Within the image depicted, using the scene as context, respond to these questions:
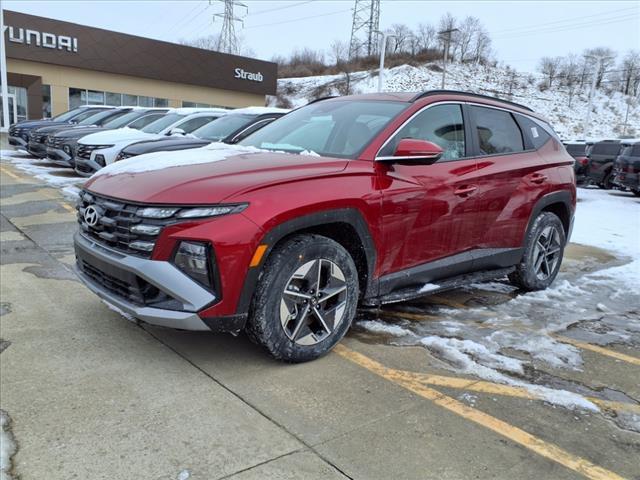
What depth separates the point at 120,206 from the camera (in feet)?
10.8

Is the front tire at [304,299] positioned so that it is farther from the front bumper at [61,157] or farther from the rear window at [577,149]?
the rear window at [577,149]

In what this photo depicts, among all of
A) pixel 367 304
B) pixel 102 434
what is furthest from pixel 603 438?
pixel 102 434

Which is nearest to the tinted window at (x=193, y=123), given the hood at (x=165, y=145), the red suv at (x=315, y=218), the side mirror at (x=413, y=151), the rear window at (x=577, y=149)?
the hood at (x=165, y=145)

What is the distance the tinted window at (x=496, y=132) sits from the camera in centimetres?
474

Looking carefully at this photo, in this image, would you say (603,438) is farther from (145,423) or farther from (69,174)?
(69,174)

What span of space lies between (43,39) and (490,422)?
31.5 meters

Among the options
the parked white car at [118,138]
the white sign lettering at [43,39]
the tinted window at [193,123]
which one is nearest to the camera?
the parked white car at [118,138]

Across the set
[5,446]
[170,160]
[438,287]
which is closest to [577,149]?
[438,287]

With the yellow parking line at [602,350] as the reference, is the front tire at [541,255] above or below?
above

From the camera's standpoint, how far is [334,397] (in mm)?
3160

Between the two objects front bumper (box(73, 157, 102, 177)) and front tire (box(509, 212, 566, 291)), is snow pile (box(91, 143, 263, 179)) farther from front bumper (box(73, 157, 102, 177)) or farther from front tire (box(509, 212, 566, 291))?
front bumper (box(73, 157, 102, 177))

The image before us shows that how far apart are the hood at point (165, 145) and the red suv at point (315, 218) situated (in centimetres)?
336

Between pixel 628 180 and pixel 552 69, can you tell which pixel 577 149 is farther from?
pixel 552 69

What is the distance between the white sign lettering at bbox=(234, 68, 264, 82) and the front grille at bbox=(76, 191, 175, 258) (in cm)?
3523
